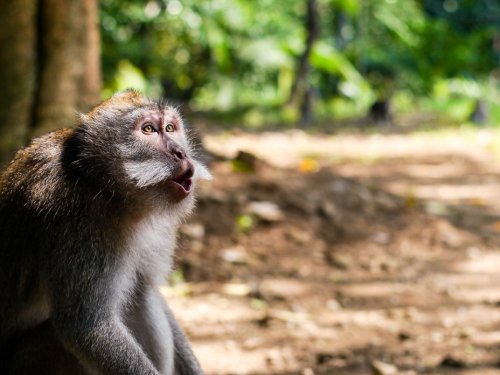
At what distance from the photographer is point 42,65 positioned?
5.76 m

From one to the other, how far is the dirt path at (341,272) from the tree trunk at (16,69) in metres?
1.44

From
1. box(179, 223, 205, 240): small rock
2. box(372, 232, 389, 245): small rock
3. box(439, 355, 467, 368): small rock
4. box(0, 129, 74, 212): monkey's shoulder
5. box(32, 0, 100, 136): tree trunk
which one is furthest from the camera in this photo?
box(372, 232, 389, 245): small rock

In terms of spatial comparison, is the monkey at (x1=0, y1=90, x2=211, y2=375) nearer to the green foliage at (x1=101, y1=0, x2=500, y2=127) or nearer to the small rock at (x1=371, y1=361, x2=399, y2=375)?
the small rock at (x1=371, y1=361, x2=399, y2=375)

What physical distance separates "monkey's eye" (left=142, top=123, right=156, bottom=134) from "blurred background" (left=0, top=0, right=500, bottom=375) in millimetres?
517

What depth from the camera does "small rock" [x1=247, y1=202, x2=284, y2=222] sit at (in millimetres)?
6691

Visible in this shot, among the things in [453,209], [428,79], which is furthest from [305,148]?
[428,79]

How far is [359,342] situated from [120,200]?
224cm

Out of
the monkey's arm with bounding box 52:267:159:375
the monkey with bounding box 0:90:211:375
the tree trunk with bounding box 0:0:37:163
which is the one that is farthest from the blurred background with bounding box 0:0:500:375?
the monkey's arm with bounding box 52:267:159:375

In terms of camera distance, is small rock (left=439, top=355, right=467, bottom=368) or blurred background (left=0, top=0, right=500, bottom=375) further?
blurred background (left=0, top=0, right=500, bottom=375)

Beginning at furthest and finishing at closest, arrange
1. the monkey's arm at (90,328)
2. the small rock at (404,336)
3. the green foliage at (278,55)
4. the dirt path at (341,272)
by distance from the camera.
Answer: the green foliage at (278,55) → the small rock at (404,336) → the dirt path at (341,272) → the monkey's arm at (90,328)

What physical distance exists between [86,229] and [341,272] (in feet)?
11.2

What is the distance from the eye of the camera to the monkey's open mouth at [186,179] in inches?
122

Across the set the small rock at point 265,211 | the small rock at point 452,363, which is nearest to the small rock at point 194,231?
the small rock at point 265,211

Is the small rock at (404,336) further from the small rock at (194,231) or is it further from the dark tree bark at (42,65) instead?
the dark tree bark at (42,65)
